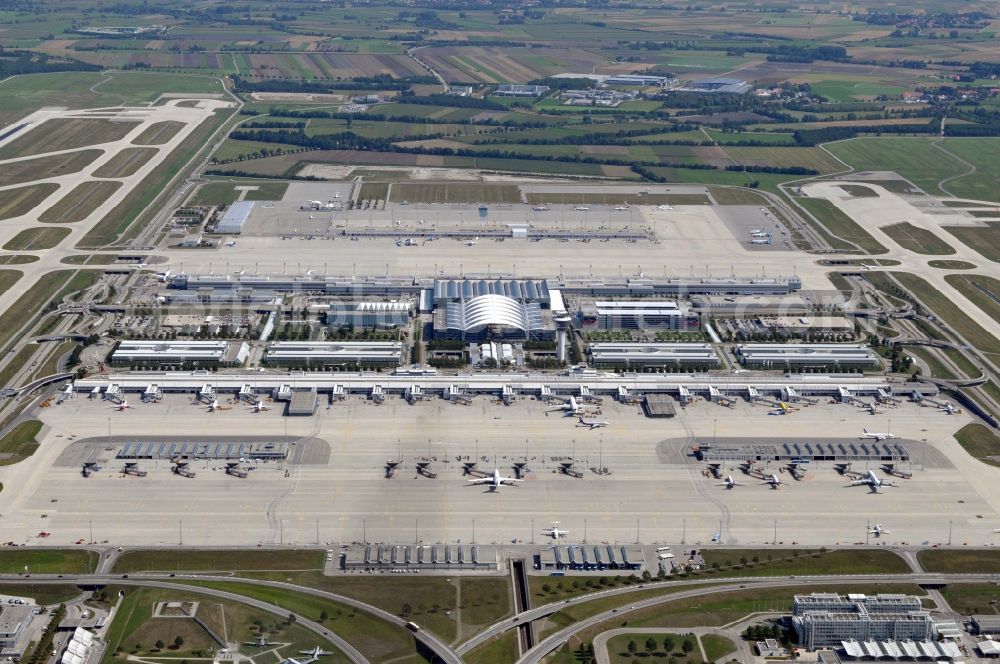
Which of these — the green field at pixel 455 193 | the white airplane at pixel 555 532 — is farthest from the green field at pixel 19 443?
the green field at pixel 455 193

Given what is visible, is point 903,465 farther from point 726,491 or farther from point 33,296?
point 33,296

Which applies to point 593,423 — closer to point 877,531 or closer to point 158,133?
point 877,531

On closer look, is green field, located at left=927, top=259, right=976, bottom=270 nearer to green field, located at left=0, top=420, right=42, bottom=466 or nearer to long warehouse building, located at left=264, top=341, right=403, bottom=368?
long warehouse building, located at left=264, top=341, right=403, bottom=368

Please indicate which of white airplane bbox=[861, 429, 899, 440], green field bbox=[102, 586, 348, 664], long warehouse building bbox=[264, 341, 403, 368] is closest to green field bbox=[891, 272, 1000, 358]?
white airplane bbox=[861, 429, 899, 440]

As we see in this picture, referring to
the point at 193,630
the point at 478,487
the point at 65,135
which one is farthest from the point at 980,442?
the point at 65,135

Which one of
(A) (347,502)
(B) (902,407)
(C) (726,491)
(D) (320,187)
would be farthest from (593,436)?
(D) (320,187)

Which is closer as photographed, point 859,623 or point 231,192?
point 859,623
